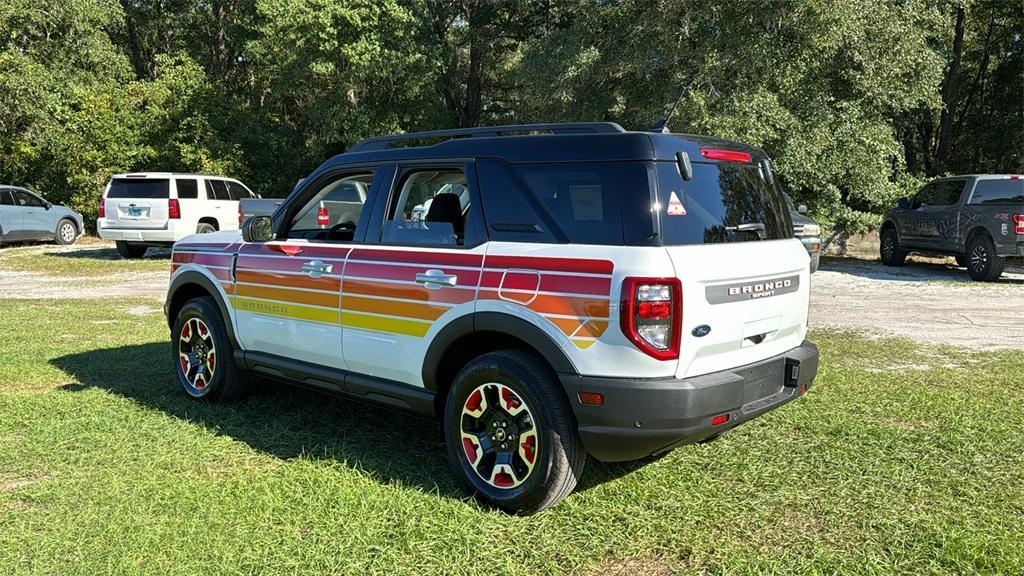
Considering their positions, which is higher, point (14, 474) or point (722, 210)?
point (722, 210)

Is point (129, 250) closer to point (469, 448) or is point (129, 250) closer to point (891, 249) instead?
point (469, 448)

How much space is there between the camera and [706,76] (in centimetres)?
1616

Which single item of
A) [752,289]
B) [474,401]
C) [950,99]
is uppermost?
[950,99]

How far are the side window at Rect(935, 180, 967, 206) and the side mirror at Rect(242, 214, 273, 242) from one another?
13.3 meters

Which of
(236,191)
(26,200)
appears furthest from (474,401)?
(26,200)

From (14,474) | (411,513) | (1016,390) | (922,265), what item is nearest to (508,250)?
(411,513)

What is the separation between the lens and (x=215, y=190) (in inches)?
691

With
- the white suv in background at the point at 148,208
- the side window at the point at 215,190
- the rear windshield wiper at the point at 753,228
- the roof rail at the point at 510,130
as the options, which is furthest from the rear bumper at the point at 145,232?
the rear windshield wiper at the point at 753,228

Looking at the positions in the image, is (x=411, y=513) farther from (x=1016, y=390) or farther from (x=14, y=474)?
(x=1016, y=390)

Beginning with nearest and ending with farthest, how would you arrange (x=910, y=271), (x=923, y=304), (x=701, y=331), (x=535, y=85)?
(x=701, y=331), (x=923, y=304), (x=910, y=271), (x=535, y=85)

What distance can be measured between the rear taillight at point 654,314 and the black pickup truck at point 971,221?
12.3 meters

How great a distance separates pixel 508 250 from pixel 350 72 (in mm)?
20802

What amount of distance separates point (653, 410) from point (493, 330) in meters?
0.87

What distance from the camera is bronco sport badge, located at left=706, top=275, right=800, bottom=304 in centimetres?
340
